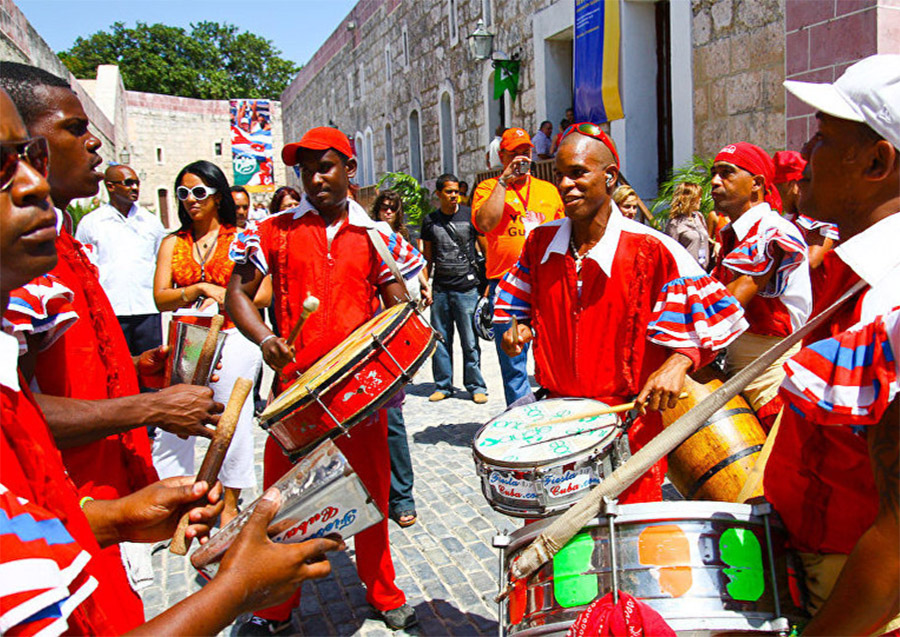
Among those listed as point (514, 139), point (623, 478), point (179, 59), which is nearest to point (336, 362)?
point (623, 478)

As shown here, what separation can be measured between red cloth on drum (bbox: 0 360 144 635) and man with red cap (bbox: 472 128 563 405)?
4441 millimetres

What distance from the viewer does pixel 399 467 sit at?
4.33 m

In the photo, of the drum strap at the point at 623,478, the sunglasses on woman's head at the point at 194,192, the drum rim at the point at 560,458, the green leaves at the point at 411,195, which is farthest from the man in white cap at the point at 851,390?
the green leaves at the point at 411,195

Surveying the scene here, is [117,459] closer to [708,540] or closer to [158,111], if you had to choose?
[708,540]

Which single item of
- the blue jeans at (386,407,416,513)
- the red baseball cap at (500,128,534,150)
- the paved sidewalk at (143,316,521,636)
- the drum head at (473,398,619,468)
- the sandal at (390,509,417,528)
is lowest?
the paved sidewalk at (143,316,521,636)

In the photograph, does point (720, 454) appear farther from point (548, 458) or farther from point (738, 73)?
point (738, 73)

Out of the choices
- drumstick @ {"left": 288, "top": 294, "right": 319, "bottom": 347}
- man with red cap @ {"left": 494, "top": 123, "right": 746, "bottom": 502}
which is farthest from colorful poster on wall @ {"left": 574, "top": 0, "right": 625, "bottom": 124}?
drumstick @ {"left": 288, "top": 294, "right": 319, "bottom": 347}

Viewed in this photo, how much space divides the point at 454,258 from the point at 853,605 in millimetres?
5976

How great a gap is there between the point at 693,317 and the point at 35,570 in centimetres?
225

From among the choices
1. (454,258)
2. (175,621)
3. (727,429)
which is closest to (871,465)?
(175,621)

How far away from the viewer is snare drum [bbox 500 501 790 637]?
157 centimetres

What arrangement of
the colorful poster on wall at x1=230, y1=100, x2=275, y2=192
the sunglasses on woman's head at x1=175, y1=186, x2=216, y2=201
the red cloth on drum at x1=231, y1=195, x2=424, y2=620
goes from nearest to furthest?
the red cloth on drum at x1=231, y1=195, x2=424, y2=620
the sunglasses on woman's head at x1=175, y1=186, x2=216, y2=201
the colorful poster on wall at x1=230, y1=100, x2=275, y2=192

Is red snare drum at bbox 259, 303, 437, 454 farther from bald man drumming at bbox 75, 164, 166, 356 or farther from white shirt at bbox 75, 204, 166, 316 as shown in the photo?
white shirt at bbox 75, 204, 166, 316

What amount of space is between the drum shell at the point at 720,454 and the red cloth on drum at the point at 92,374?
2136 mm
